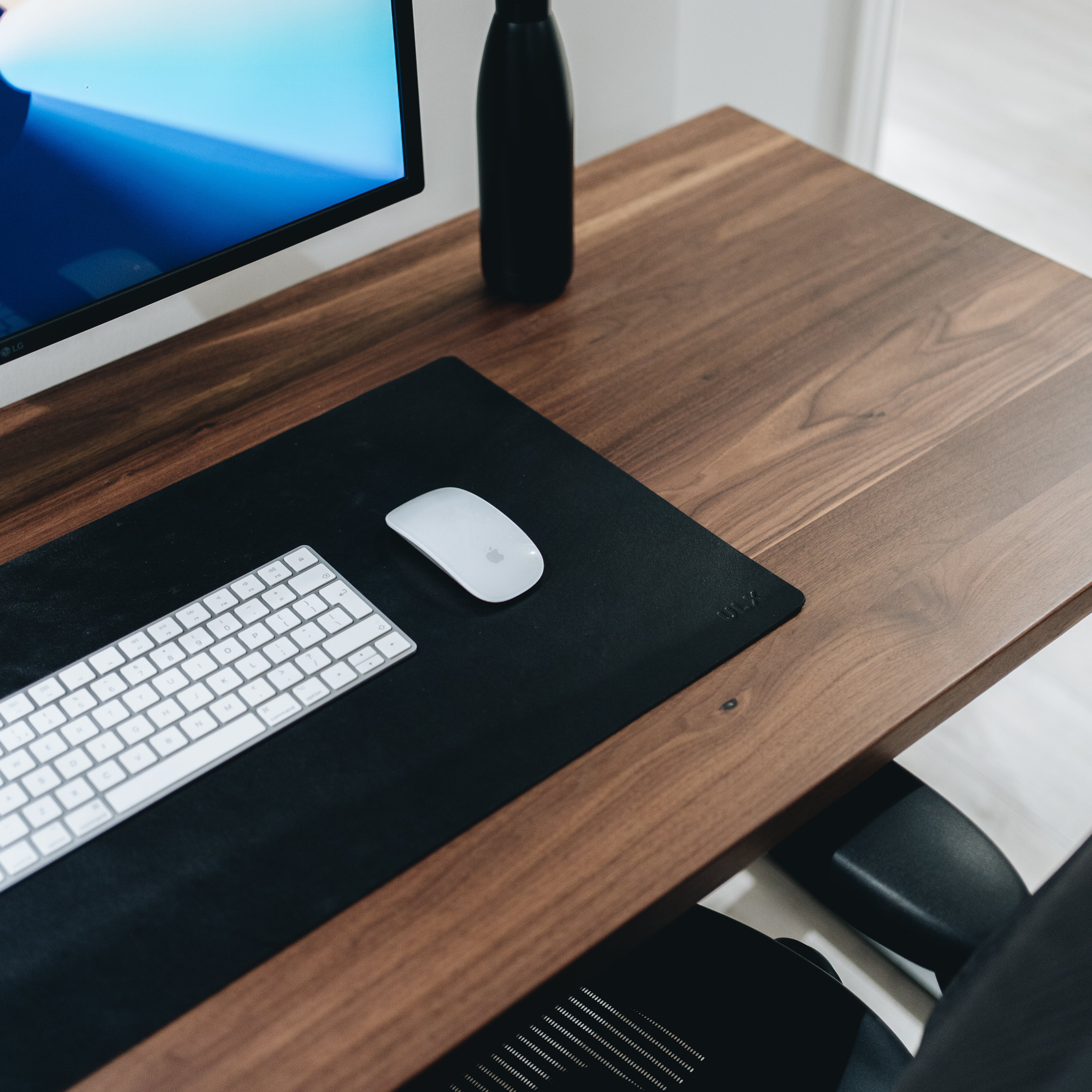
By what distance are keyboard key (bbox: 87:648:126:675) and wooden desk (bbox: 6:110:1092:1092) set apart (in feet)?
0.51

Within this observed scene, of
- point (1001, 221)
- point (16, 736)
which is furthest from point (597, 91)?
point (1001, 221)

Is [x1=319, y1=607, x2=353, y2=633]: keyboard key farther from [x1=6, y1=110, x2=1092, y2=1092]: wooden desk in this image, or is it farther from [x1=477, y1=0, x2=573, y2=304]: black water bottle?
[x1=477, y1=0, x2=573, y2=304]: black water bottle

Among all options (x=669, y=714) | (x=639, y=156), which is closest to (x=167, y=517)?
(x=669, y=714)

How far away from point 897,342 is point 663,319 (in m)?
0.19

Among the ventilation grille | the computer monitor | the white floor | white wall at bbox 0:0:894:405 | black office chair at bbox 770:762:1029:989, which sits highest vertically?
the computer monitor

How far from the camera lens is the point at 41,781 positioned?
622 mm

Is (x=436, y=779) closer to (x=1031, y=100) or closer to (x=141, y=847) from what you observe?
(x=141, y=847)

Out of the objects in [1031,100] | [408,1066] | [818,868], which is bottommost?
[1031,100]

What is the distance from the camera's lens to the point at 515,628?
27.9 inches

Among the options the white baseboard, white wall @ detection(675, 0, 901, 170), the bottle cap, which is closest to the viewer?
the bottle cap

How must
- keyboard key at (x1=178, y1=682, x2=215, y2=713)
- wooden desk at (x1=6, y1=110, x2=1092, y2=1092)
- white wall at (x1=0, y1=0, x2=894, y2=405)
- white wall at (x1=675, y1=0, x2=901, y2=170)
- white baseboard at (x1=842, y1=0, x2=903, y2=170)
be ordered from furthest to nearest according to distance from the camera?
white baseboard at (x1=842, y1=0, x2=903, y2=170)
white wall at (x1=675, y1=0, x2=901, y2=170)
white wall at (x1=0, y1=0, x2=894, y2=405)
keyboard key at (x1=178, y1=682, x2=215, y2=713)
wooden desk at (x1=6, y1=110, x2=1092, y2=1092)

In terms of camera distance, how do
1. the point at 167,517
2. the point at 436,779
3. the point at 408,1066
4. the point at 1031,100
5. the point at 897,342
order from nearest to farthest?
the point at 408,1066 < the point at 436,779 < the point at 167,517 < the point at 897,342 < the point at 1031,100

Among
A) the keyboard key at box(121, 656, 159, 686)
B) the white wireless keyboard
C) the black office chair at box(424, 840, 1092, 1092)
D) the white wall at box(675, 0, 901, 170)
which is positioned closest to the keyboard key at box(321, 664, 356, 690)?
the white wireless keyboard

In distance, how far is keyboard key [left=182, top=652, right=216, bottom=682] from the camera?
26.4 inches
